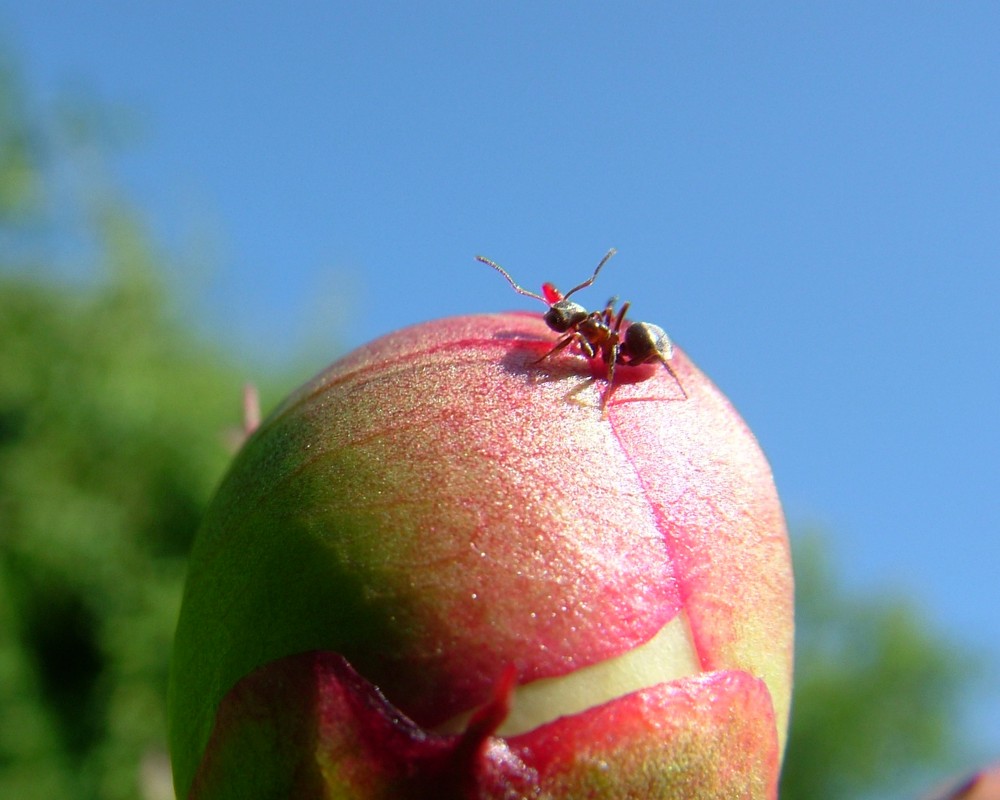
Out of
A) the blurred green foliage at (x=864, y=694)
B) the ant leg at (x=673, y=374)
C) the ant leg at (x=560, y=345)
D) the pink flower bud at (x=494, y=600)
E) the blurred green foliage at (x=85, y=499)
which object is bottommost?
the blurred green foliage at (x=864, y=694)

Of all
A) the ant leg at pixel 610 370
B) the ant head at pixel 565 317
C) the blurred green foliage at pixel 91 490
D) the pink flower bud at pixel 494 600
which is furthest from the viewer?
the blurred green foliage at pixel 91 490

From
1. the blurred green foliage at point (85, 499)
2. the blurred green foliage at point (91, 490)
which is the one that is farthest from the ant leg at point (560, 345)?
the blurred green foliage at point (85, 499)

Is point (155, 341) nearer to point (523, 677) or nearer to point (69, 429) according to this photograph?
point (69, 429)

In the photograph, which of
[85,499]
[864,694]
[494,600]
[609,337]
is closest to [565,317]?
[609,337]

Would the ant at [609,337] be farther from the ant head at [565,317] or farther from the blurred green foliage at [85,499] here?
the blurred green foliage at [85,499]

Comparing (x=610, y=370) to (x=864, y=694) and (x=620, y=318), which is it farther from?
(x=864, y=694)

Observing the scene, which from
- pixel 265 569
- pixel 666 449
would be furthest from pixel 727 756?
pixel 265 569
